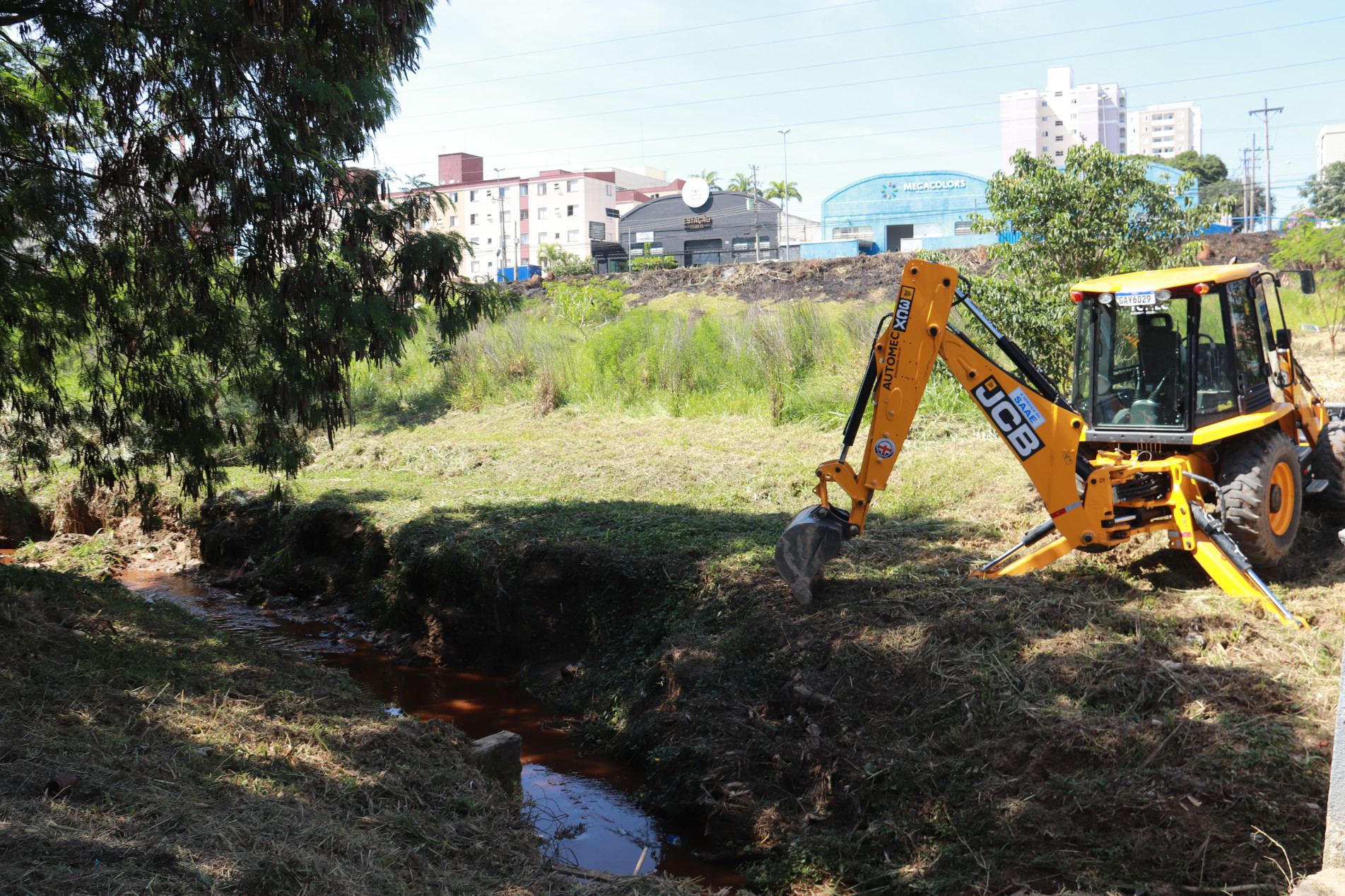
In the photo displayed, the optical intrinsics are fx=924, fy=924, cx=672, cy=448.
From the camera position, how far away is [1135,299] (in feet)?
21.5

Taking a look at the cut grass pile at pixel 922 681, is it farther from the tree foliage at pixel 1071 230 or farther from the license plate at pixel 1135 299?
the license plate at pixel 1135 299

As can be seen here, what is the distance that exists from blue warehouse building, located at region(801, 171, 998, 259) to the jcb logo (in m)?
38.1

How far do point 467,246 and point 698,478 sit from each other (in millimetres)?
4927

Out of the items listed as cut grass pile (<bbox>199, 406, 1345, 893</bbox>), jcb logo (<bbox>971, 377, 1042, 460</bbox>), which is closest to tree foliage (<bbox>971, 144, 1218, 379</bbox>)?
cut grass pile (<bbox>199, 406, 1345, 893</bbox>)

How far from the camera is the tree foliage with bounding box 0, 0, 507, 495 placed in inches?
237

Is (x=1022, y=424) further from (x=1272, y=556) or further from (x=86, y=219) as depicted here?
(x=86, y=219)

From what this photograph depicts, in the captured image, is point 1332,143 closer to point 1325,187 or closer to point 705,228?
point 1325,187

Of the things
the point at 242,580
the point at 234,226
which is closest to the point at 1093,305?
the point at 234,226

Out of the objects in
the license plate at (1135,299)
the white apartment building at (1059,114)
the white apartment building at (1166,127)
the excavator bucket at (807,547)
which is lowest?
the excavator bucket at (807,547)

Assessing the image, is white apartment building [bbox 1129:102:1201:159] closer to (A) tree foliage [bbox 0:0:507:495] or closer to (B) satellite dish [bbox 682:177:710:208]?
(B) satellite dish [bbox 682:177:710:208]

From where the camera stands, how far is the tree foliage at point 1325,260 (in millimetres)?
17406

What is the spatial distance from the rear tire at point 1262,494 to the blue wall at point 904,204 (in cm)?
3849

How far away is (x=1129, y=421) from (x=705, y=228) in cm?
4985

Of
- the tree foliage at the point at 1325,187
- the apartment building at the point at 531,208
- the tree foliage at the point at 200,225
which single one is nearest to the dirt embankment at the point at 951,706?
the tree foliage at the point at 200,225
